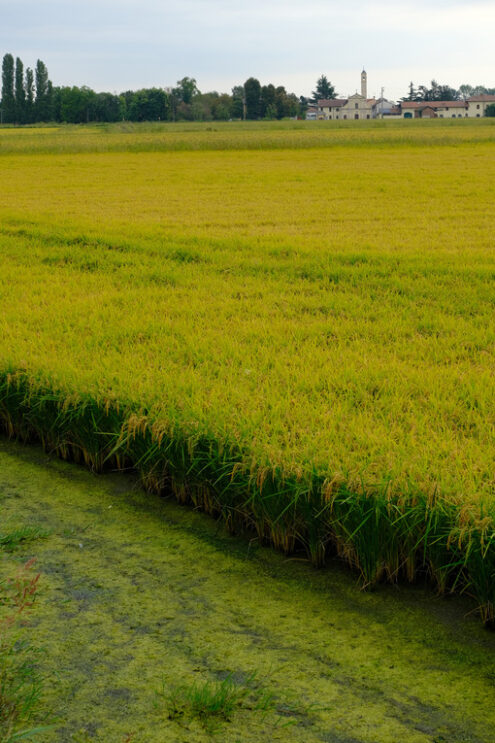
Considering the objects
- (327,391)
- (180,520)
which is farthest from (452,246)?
(180,520)

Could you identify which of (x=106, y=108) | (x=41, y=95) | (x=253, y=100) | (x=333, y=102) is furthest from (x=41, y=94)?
(x=333, y=102)

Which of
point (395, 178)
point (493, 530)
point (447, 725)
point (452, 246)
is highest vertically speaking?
point (395, 178)

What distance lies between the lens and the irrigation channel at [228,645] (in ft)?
6.84

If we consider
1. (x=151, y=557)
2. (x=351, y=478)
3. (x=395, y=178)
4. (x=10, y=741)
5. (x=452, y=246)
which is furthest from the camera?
(x=395, y=178)

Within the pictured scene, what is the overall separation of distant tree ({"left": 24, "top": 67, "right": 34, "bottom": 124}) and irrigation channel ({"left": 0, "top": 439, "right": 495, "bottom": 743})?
94548mm

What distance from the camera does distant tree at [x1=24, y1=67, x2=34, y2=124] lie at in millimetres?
88938

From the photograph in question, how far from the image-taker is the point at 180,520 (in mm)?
3473

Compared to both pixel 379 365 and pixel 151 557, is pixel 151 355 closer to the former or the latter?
pixel 379 365

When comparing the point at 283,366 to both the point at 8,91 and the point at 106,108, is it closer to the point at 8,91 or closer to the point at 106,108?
the point at 8,91

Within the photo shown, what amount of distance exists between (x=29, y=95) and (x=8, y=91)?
2.59 m

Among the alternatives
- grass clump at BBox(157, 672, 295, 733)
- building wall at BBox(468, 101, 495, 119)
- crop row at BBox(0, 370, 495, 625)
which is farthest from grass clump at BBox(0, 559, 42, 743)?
building wall at BBox(468, 101, 495, 119)

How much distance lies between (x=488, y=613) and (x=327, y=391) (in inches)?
68.8

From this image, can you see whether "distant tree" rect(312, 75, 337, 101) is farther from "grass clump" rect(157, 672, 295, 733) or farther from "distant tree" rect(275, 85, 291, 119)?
"grass clump" rect(157, 672, 295, 733)

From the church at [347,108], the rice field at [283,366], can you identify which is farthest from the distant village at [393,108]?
the rice field at [283,366]
